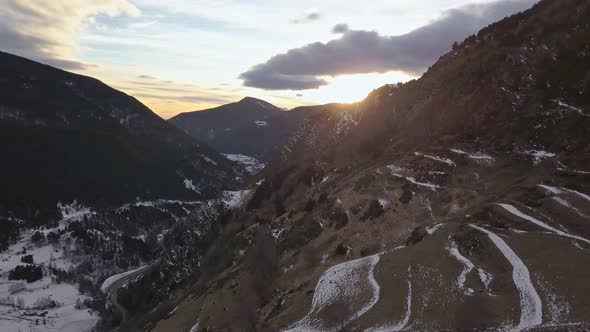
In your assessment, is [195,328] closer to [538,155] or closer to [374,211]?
[374,211]

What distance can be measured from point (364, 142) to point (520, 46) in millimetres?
64666

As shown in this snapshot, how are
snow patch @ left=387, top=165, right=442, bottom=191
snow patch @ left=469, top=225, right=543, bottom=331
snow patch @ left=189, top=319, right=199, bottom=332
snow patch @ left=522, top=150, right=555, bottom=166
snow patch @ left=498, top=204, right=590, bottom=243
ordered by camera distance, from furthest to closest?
1. snow patch @ left=189, top=319, right=199, bottom=332
2. snow patch @ left=387, top=165, right=442, bottom=191
3. snow patch @ left=522, top=150, right=555, bottom=166
4. snow patch @ left=498, top=204, right=590, bottom=243
5. snow patch @ left=469, top=225, right=543, bottom=331

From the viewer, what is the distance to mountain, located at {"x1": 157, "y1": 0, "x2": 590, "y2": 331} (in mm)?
53406

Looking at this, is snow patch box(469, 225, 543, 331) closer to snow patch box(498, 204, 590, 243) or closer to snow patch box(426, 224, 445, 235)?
snow patch box(498, 204, 590, 243)

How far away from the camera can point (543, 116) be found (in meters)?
98.7

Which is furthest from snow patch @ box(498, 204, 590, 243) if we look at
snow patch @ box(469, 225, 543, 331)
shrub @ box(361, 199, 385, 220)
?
shrub @ box(361, 199, 385, 220)

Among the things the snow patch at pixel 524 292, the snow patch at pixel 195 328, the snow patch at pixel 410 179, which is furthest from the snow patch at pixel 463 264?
the snow patch at pixel 195 328

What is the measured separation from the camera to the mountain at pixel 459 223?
5341 cm

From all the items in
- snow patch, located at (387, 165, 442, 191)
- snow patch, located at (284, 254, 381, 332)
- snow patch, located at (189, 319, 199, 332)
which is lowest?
snow patch, located at (189, 319, 199, 332)

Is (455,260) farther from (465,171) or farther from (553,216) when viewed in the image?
(465,171)

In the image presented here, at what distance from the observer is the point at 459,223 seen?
7312 centimetres

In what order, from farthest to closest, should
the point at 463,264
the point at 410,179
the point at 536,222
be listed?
the point at 410,179
the point at 536,222
the point at 463,264

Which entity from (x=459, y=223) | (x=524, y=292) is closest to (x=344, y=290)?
(x=459, y=223)

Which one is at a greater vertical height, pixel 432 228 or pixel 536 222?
pixel 536 222
